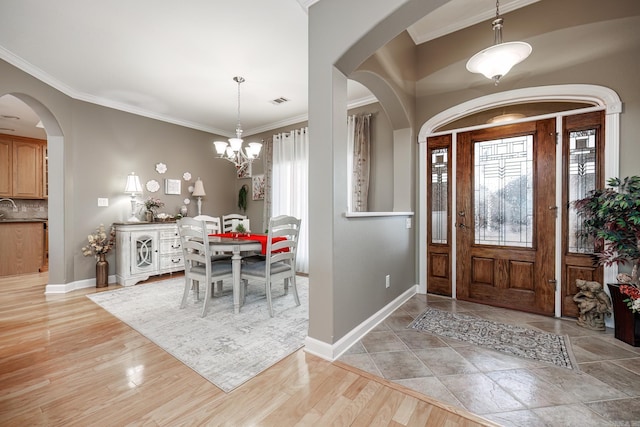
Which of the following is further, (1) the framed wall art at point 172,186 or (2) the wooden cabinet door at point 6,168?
(2) the wooden cabinet door at point 6,168

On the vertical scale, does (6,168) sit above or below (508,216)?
above

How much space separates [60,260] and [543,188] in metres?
6.07

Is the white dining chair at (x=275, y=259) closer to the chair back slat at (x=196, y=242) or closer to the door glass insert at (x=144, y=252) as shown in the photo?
the chair back slat at (x=196, y=242)

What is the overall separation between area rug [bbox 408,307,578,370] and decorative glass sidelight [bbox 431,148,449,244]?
41.9 inches

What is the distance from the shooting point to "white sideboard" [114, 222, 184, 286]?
398 centimetres

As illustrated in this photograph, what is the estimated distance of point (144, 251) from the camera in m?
4.14

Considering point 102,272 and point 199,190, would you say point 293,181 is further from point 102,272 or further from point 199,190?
point 102,272

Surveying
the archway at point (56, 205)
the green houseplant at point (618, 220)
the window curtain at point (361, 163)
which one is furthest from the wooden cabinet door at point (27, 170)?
the green houseplant at point (618, 220)

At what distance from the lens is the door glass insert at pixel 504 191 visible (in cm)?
295

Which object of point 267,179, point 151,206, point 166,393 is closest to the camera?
point 166,393

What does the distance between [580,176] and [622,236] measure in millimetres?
758

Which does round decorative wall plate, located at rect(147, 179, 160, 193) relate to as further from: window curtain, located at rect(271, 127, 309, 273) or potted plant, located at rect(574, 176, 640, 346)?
potted plant, located at rect(574, 176, 640, 346)

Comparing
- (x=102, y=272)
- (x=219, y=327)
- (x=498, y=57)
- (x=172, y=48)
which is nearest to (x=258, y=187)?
(x=102, y=272)

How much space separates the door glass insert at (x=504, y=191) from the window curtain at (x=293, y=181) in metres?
2.59
